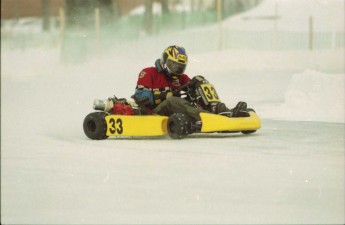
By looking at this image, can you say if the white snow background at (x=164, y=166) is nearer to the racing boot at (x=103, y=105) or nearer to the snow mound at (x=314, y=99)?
the snow mound at (x=314, y=99)

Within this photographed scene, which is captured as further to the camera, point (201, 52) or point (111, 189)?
point (201, 52)

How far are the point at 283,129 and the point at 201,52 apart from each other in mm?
9990

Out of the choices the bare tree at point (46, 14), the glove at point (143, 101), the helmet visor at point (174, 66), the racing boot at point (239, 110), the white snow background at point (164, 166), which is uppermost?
the bare tree at point (46, 14)

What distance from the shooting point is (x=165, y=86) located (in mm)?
9281

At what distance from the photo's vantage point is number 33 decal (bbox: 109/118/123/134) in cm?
884

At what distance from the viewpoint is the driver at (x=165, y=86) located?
886cm

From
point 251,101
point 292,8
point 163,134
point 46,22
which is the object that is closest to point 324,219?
point 163,134

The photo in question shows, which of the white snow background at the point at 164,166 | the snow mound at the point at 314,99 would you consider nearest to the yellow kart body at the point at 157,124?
the white snow background at the point at 164,166

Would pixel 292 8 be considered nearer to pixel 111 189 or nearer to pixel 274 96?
pixel 274 96

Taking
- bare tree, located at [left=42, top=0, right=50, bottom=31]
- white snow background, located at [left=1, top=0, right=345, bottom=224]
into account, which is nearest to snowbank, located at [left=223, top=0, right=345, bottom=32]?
white snow background, located at [left=1, top=0, right=345, bottom=224]

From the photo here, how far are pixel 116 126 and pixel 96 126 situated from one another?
22cm

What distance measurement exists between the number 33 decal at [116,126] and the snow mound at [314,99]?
2.95 m

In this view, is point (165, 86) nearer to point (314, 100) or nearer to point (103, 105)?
point (103, 105)

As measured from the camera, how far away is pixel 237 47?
67.2 feet
